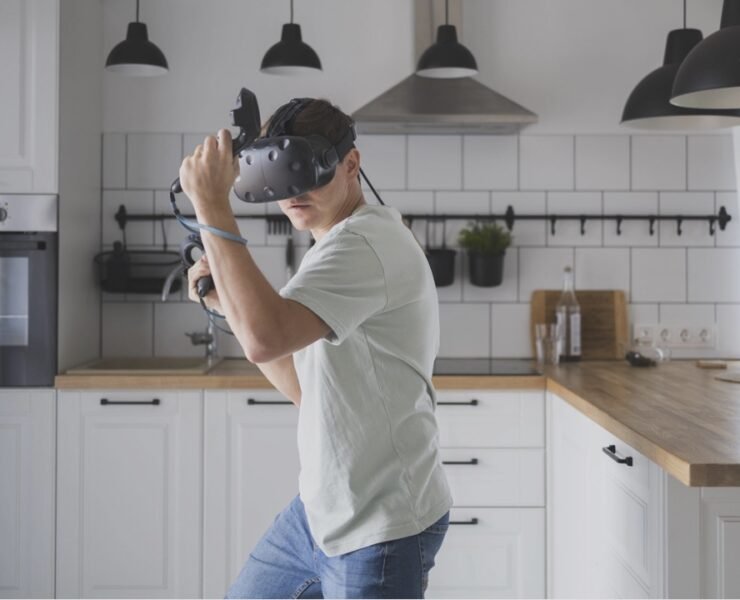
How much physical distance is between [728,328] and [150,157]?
7.28 ft

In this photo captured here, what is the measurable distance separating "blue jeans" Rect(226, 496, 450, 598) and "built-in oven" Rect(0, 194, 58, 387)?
1.54 meters

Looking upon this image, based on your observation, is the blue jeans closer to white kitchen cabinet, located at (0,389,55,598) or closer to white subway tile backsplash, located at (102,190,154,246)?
white kitchen cabinet, located at (0,389,55,598)

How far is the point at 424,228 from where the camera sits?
10.9ft

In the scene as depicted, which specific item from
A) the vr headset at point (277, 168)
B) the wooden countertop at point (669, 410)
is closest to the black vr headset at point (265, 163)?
the vr headset at point (277, 168)

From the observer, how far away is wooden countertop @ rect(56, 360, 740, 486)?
1.49 metres

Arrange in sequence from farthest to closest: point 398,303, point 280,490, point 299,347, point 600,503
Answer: point 280,490 → point 600,503 → point 398,303 → point 299,347

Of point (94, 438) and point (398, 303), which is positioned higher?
point (398, 303)

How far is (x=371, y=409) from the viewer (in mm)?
1307

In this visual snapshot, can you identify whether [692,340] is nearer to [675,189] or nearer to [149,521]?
[675,189]

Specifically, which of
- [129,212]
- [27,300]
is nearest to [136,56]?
[129,212]

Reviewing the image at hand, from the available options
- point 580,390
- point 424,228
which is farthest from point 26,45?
point 580,390

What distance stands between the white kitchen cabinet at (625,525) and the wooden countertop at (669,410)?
0.19 ft

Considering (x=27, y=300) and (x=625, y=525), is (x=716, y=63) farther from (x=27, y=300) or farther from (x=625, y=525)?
(x=27, y=300)

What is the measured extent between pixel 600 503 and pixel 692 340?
1407mm
